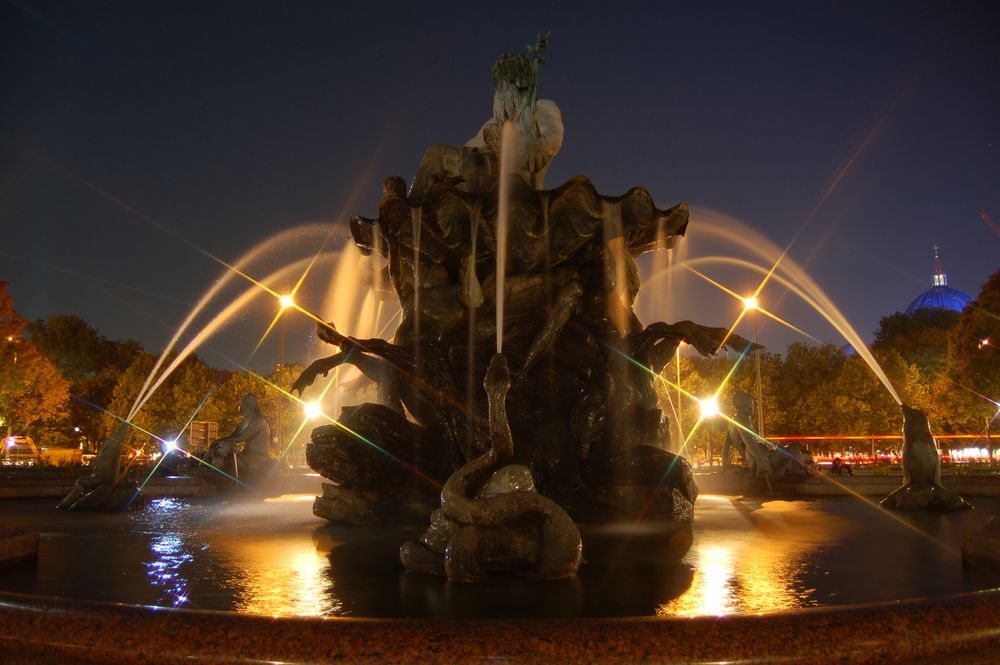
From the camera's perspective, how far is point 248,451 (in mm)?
17469

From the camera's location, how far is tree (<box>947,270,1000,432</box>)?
39688 mm

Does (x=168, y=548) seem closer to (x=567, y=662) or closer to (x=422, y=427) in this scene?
(x=422, y=427)

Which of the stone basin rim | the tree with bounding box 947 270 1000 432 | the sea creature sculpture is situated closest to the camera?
the stone basin rim

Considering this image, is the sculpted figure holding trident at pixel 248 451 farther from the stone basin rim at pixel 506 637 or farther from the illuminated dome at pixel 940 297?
the illuminated dome at pixel 940 297

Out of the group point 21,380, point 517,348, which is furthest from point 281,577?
point 21,380

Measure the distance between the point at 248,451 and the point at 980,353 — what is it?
3837 cm

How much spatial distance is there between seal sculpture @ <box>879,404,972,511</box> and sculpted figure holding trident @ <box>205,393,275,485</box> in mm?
12643

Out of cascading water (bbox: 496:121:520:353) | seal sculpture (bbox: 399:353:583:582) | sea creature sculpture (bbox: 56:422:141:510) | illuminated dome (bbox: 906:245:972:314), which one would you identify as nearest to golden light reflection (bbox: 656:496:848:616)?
seal sculpture (bbox: 399:353:583:582)

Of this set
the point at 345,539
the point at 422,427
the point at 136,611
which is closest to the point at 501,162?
the point at 422,427

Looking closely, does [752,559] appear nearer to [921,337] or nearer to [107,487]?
[107,487]

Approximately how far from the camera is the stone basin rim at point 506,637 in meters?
2.81

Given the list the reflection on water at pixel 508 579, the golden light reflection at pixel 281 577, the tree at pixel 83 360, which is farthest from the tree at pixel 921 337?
the tree at pixel 83 360

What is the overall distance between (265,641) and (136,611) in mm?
612

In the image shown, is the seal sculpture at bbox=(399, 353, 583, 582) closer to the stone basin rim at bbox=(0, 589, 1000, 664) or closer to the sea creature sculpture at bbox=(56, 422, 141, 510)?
the stone basin rim at bbox=(0, 589, 1000, 664)
